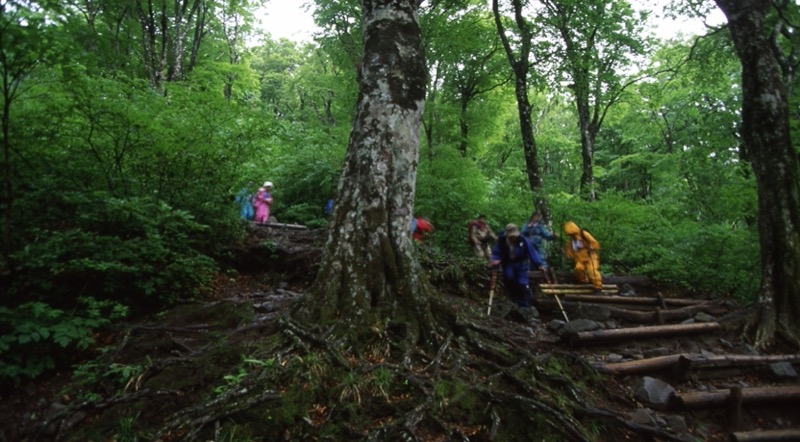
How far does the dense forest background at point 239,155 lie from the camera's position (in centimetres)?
505

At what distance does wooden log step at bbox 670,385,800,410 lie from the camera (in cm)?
473

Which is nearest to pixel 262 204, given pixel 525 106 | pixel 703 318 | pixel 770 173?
pixel 525 106

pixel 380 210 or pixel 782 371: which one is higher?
pixel 380 210

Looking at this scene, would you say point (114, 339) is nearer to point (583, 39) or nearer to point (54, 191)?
point (54, 191)

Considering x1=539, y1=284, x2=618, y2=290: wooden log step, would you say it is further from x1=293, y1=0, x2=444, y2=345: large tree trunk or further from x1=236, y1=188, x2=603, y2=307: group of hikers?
x1=293, y1=0, x2=444, y2=345: large tree trunk

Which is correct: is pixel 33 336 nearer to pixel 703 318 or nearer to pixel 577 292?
pixel 577 292

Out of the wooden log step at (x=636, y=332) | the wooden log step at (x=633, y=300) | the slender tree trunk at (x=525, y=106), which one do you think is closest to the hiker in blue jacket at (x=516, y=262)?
the wooden log step at (x=633, y=300)

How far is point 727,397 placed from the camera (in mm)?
4867

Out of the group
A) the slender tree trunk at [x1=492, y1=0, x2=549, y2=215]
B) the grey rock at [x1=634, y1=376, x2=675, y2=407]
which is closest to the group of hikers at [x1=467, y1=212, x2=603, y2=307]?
the slender tree trunk at [x1=492, y1=0, x2=549, y2=215]

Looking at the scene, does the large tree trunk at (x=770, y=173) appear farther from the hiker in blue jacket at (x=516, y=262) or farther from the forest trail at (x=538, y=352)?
the hiker in blue jacket at (x=516, y=262)

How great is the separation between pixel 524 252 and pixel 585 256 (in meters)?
2.07

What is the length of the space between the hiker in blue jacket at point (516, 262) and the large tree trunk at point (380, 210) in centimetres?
382

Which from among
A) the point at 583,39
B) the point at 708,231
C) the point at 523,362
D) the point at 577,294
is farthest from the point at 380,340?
the point at 583,39

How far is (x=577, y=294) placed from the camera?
8719 mm
